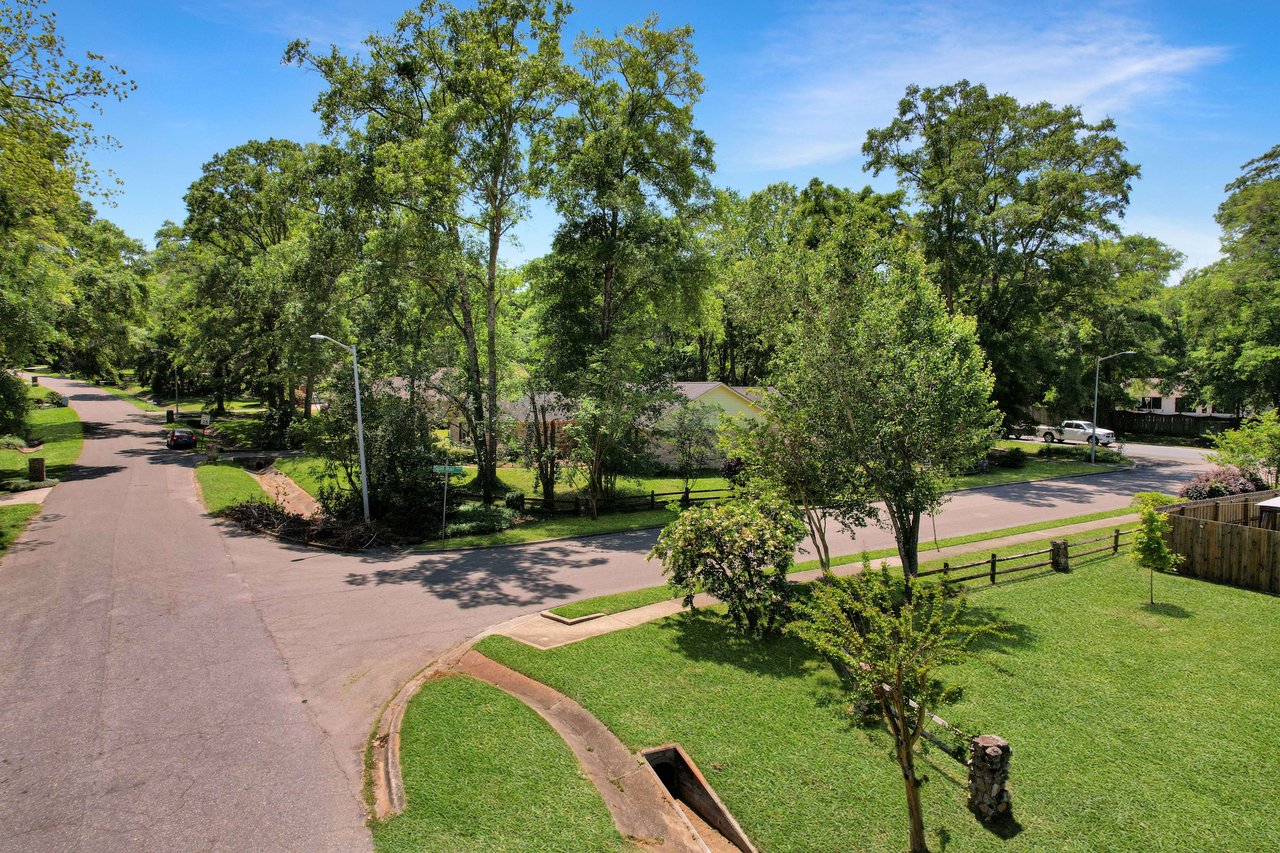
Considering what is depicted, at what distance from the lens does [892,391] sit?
14.0m

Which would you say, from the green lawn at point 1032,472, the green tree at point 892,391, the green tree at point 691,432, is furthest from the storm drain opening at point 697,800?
the green lawn at point 1032,472

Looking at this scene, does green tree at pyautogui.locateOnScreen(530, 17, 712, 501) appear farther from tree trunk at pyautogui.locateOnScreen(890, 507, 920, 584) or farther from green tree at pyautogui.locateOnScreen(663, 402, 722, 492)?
tree trunk at pyautogui.locateOnScreen(890, 507, 920, 584)

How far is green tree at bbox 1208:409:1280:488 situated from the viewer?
2395cm

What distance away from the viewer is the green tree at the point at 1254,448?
24.0m

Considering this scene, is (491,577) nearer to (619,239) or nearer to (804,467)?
(804,467)

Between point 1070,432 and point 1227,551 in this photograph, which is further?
point 1070,432

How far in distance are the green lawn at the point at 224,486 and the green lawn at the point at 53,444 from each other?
Answer: 6314mm

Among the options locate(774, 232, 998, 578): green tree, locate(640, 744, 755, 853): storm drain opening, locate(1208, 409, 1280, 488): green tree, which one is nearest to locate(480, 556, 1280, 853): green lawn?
locate(640, 744, 755, 853): storm drain opening

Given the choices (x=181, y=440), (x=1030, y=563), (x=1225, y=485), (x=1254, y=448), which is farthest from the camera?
(x=181, y=440)

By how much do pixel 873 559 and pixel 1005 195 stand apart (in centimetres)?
3345

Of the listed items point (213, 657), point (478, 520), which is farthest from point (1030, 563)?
point (213, 657)

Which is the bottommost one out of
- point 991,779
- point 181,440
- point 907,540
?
point 991,779

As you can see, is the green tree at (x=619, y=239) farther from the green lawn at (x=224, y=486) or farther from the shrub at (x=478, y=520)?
the green lawn at (x=224, y=486)

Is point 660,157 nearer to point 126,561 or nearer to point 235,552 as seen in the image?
point 235,552
